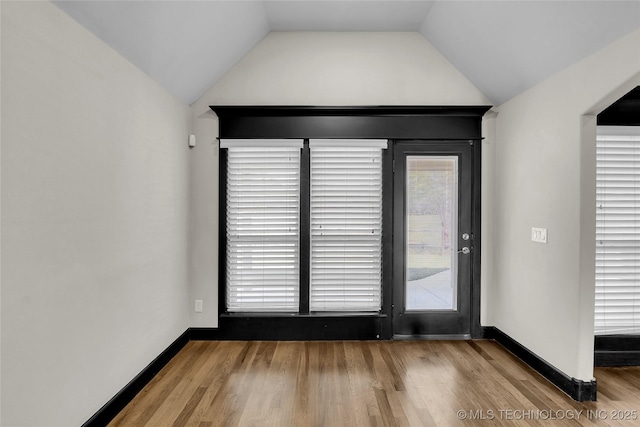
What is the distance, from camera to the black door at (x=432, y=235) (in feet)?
12.3

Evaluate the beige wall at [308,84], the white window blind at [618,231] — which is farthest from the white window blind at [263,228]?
the white window blind at [618,231]

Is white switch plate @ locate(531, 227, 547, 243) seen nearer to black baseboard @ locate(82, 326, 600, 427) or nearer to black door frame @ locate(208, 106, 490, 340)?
black baseboard @ locate(82, 326, 600, 427)

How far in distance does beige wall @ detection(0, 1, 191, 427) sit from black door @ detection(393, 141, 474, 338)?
236 centimetres

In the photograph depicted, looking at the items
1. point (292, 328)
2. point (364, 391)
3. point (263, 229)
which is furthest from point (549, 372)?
point (263, 229)

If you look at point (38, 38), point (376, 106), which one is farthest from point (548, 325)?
point (38, 38)

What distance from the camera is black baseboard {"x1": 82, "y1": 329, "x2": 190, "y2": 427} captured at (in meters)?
2.19

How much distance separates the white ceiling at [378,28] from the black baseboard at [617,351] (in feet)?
7.73

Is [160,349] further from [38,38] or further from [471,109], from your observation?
[471,109]

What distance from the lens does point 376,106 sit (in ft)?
11.9

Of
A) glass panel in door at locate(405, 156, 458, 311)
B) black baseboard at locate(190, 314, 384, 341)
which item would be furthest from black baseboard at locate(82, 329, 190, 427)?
glass panel in door at locate(405, 156, 458, 311)

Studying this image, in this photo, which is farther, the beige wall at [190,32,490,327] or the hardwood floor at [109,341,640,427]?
the beige wall at [190,32,490,327]

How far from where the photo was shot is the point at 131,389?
2541 millimetres

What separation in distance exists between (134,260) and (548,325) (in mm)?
3286

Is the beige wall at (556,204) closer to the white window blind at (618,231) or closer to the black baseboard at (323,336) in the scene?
the black baseboard at (323,336)
